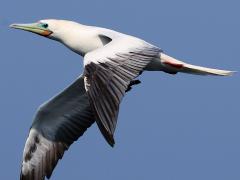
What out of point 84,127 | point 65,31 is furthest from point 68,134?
point 65,31

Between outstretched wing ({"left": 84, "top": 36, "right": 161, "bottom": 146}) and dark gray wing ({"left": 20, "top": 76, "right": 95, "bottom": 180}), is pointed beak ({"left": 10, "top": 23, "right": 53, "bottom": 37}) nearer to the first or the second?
dark gray wing ({"left": 20, "top": 76, "right": 95, "bottom": 180})

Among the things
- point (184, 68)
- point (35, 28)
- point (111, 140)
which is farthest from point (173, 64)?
point (111, 140)

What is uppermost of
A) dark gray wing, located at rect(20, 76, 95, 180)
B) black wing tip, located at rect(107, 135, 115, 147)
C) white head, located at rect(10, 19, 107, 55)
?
white head, located at rect(10, 19, 107, 55)

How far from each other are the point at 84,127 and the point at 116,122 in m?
5.72

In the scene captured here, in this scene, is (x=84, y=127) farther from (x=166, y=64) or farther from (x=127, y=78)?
(x=127, y=78)

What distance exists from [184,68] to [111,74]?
2.93 meters

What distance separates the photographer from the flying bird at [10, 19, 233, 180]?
1505 cm

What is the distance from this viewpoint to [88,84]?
50.0 ft

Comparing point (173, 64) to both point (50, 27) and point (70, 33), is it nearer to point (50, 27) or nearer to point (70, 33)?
point (70, 33)

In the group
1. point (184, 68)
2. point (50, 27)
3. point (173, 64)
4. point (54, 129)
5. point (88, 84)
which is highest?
point (88, 84)

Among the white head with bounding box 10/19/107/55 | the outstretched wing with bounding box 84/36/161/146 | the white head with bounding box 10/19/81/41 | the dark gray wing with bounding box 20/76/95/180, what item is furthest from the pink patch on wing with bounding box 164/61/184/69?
the dark gray wing with bounding box 20/76/95/180

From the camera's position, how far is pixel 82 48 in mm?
18031

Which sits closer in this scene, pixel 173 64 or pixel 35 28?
pixel 173 64

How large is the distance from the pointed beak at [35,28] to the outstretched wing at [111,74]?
2280mm
